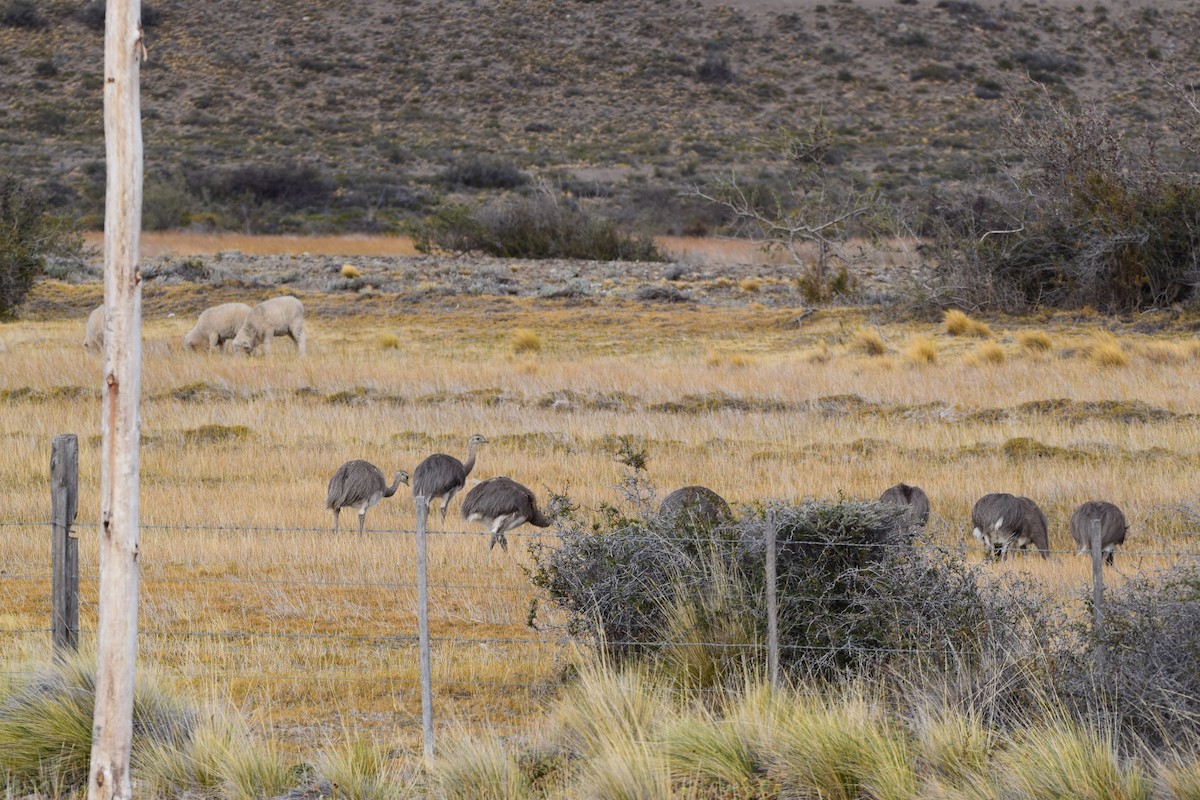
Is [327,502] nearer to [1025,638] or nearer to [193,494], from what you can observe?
[193,494]

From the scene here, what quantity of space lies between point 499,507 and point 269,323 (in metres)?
14.4

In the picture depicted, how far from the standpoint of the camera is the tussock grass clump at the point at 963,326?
84.1 feet

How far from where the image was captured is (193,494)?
1479cm

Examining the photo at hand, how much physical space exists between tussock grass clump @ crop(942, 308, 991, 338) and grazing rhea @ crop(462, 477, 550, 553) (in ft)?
49.5

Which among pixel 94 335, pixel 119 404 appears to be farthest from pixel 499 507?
pixel 94 335

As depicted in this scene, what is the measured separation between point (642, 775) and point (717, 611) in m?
2.00

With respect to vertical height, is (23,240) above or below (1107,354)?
above

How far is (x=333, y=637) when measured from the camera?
9.49 metres

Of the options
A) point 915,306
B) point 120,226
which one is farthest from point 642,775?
point 915,306

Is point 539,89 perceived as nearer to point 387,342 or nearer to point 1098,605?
point 387,342

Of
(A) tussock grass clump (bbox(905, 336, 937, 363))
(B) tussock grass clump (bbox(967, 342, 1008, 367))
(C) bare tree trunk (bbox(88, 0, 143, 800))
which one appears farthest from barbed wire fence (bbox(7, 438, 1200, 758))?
(A) tussock grass clump (bbox(905, 336, 937, 363))

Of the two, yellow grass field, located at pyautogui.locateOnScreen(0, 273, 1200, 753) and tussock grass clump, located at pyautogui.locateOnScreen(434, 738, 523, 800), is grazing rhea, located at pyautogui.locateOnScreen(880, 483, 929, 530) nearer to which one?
yellow grass field, located at pyautogui.locateOnScreen(0, 273, 1200, 753)

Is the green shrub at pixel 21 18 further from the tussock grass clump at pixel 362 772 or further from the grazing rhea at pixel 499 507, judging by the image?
the tussock grass clump at pixel 362 772

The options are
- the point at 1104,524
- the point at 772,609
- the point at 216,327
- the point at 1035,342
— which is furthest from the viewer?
the point at 216,327
